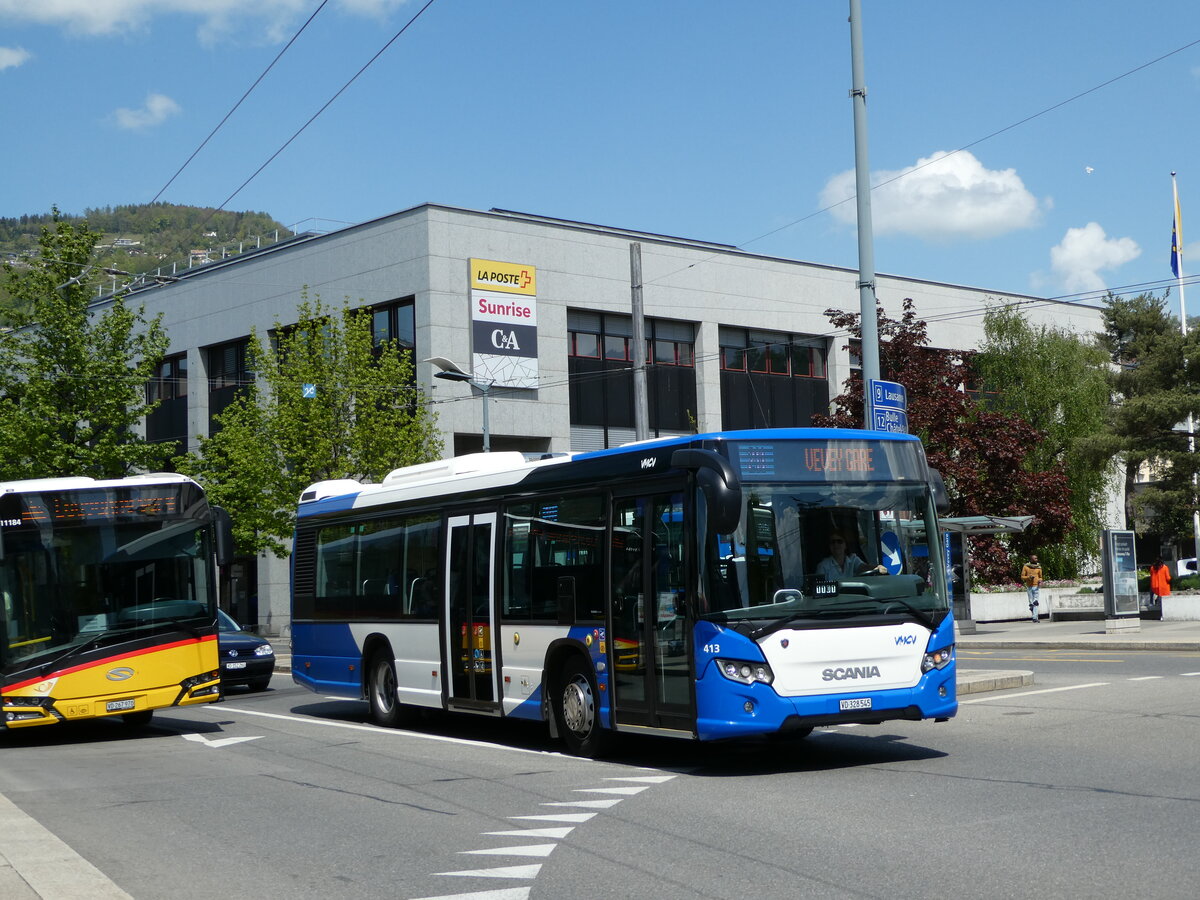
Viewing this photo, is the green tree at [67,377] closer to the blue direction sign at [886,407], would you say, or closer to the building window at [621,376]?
the building window at [621,376]

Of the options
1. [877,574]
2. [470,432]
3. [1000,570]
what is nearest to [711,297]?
[470,432]

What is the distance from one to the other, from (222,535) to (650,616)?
278 inches

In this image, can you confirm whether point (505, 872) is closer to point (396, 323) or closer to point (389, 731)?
point (389, 731)

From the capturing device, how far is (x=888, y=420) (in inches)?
700

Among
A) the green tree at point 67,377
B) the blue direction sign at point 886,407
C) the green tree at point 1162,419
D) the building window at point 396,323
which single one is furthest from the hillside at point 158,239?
the green tree at point 1162,419

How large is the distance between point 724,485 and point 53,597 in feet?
28.7

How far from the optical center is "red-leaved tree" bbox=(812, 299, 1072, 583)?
132 feet

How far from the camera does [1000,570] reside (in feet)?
138

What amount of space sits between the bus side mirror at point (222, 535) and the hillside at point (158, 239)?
37.8ft

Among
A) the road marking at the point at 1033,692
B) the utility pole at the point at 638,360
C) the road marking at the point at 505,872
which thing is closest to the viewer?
the road marking at the point at 505,872

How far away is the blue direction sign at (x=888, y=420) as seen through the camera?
17656mm

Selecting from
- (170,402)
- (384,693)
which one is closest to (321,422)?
(170,402)

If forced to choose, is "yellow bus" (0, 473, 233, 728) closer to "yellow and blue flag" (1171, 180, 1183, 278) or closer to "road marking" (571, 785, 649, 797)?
"road marking" (571, 785, 649, 797)

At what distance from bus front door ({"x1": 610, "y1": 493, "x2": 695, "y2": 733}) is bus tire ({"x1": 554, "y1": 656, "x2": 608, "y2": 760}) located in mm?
470
